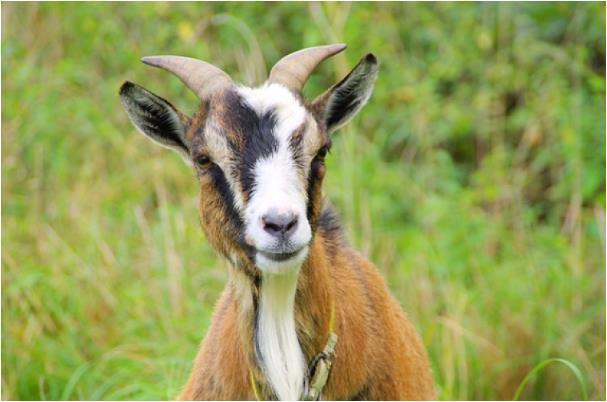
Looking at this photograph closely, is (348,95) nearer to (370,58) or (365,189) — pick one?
(370,58)

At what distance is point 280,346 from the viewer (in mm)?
4938

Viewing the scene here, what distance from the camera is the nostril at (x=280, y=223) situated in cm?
438

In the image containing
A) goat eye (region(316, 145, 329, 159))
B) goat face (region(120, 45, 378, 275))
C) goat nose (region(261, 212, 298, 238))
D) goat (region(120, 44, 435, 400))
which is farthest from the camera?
goat eye (region(316, 145, 329, 159))

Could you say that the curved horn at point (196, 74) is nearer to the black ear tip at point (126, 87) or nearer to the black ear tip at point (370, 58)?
the black ear tip at point (126, 87)

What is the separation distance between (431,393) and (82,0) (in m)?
5.02

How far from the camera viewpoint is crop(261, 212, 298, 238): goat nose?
438 centimetres

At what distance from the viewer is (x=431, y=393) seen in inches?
225

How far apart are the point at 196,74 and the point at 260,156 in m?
0.71

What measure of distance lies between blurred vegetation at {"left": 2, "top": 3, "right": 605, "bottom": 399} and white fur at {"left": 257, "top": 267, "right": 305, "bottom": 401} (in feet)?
4.43

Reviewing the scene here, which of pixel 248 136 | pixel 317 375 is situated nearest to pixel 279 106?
pixel 248 136

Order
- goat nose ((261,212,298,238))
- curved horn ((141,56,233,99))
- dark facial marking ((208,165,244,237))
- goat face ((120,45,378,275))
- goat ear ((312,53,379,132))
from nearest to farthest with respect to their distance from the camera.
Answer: goat nose ((261,212,298,238)), goat face ((120,45,378,275)), dark facial marking ((208,165,244,237)), curved horn ((141,56,233,99)), goat ear ((312,53,379,132))

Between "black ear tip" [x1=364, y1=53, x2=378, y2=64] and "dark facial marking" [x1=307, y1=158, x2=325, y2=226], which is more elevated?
"black ear tip" [x1=364, y1=53, x2=378, y2=64]

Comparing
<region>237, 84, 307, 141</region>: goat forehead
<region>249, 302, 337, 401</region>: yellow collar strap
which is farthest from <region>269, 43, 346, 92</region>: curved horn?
<region>249, 302, 337, 401</region>: yellow collar strap

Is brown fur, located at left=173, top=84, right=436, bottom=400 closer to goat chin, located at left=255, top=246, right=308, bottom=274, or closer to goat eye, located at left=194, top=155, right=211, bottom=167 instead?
goat eye, located at left=194, top=155, right=211, bottom=167
